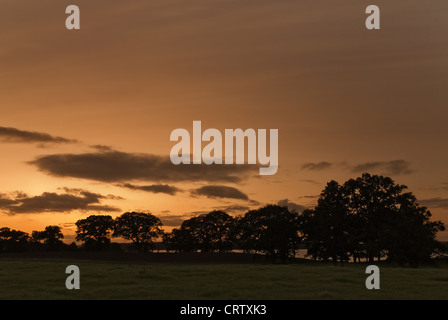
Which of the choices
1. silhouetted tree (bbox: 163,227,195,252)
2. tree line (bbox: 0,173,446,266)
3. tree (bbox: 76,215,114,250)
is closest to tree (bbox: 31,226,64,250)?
tree (bbox: 76,215,114,250)

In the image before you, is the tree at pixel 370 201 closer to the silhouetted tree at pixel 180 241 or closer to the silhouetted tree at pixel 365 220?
the silhouetted tree at pixel 365 220

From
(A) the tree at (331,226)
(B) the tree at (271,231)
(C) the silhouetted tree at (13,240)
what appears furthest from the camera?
(C) the silhouetted tree at (13,240)

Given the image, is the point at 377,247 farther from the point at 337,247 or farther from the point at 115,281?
the point at 115,281

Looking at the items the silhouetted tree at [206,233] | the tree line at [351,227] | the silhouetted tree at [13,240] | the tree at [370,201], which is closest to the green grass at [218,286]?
the tree line at [351,227]

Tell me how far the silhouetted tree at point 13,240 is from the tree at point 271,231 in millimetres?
82567

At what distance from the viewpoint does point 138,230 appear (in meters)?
133

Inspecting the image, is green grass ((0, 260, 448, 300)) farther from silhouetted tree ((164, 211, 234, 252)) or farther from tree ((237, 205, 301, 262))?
silhouetted tree ((164, 211, 234, 252))

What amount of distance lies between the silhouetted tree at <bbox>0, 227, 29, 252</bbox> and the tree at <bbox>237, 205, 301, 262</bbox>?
82.6 meters

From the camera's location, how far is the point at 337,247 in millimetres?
82938

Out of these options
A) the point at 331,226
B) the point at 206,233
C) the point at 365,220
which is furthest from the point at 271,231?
the point at 206,233

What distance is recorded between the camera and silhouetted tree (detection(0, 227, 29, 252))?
145m

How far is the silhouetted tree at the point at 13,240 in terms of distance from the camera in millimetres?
145000

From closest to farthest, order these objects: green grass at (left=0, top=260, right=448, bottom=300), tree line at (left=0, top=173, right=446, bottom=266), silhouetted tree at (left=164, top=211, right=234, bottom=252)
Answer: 1. green grass at (left=0, top=260, right=448, bottom=300)
2. tree line at (left=0, top=173, right=446, bottom=266)
3. silhouetted tree at (left=164, top=211, right=234, bottom=252)

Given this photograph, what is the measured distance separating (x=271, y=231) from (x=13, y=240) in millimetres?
94196
